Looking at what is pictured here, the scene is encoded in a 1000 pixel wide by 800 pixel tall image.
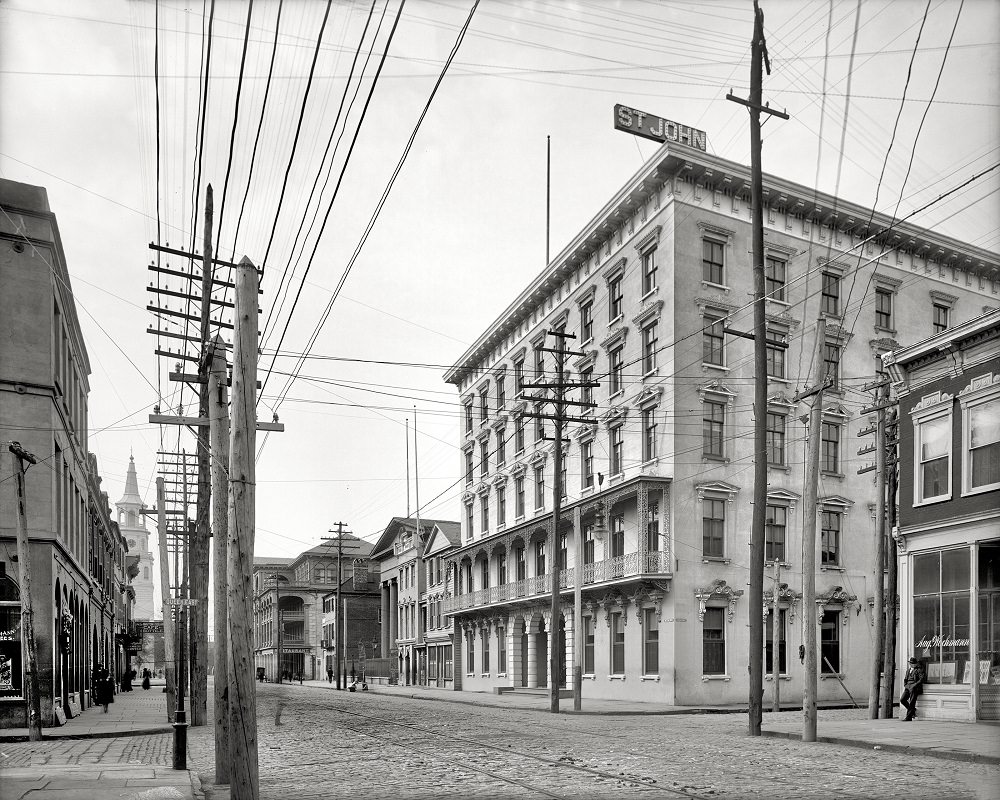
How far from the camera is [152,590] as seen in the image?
19038cm

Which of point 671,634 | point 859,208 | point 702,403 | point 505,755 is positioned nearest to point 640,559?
point 671,634

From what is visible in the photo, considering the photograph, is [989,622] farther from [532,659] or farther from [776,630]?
[532,659]

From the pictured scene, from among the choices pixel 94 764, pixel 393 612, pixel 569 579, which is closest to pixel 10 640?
pixel 94 764

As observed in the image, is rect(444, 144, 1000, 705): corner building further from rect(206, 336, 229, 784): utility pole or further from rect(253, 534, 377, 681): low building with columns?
rect(253, 534, 377, 681): low building with columns

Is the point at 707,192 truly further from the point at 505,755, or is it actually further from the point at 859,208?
the point at 505,755

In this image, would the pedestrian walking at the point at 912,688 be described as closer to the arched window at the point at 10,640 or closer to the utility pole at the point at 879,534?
the utility pole at the point at 879,534

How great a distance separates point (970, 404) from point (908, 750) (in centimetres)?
876

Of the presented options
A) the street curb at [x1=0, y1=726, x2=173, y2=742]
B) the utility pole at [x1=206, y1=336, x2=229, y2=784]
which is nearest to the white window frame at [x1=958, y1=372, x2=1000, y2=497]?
the utility pole at [x1=206, y1=336, x2=229, y2=784]

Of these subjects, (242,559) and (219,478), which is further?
(219,478)

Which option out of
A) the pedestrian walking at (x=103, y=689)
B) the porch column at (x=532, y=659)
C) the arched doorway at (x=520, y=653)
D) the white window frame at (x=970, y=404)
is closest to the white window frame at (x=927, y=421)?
the white window frame at (x=970, y=404)

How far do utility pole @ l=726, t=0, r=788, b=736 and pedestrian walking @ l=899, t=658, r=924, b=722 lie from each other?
3377 mm

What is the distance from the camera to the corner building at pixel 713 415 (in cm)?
3612

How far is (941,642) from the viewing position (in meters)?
22.4

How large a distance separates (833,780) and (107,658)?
172 ft
